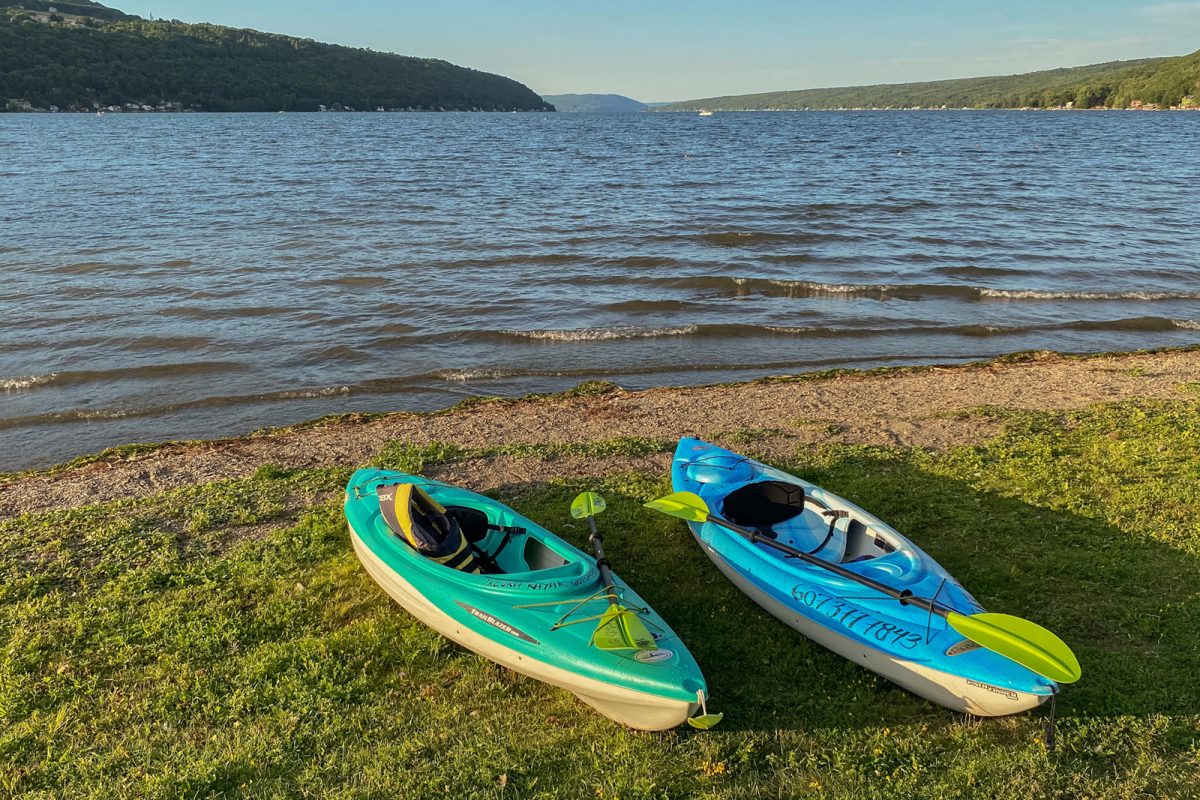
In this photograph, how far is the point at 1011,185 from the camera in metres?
35.9

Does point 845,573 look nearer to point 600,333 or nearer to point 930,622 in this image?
point 930,622

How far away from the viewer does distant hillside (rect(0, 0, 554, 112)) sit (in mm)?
104312

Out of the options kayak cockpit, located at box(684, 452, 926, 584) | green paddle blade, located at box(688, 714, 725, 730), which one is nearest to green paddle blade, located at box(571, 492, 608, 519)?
kayak cockpit, located at box(684, 452, 926, 584)

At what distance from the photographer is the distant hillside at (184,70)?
104 meters

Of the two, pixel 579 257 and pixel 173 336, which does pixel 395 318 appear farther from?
pixel 579 257

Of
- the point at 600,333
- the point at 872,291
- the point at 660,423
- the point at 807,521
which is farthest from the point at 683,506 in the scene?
the point at 872,291

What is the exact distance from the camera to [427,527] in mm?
6402

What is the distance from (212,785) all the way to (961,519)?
6.80 meters

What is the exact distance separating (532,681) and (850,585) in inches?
101

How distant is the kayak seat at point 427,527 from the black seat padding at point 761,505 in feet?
8.24

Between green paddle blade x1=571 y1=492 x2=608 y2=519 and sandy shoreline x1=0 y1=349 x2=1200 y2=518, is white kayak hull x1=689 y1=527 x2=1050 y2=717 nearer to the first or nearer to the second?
green paddle blade x1=571 y1=492 x2=608 y2=519

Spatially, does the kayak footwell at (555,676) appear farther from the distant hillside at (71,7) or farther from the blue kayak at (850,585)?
the distant hillside at (71,7)

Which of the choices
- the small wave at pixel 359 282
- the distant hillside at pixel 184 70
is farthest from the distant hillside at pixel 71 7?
the small wave at pixel 359 282

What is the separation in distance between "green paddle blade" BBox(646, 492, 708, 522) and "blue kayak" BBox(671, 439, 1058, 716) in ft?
0.80
